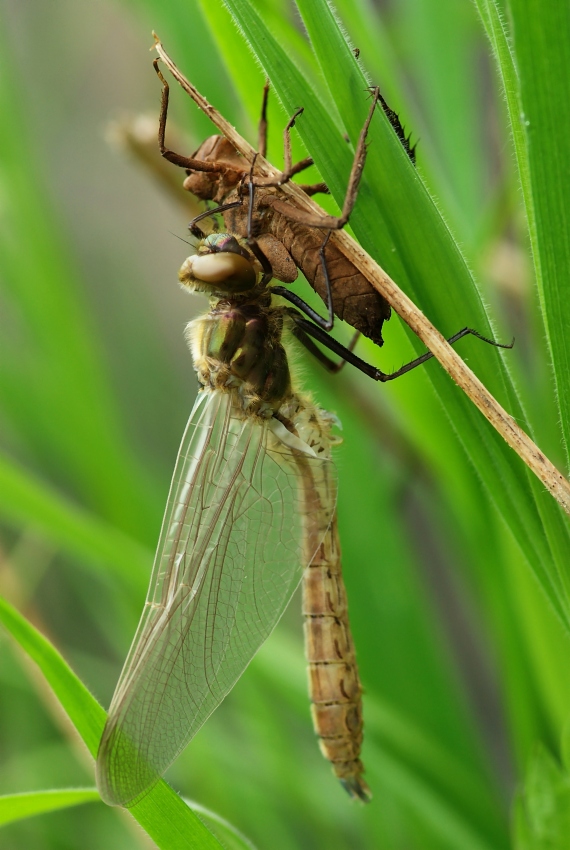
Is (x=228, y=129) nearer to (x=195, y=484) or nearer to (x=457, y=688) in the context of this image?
(x=195, y=484)

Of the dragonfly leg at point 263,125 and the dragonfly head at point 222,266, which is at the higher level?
the dragonfly leg at point 263,125

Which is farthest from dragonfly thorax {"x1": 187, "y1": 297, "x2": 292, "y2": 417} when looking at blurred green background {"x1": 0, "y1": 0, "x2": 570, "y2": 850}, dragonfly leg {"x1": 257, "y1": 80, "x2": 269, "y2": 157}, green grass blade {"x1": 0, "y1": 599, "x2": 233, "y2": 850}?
green grass blade {"x1": 0, "y1": 599, "x2": 233, "y2": 850}

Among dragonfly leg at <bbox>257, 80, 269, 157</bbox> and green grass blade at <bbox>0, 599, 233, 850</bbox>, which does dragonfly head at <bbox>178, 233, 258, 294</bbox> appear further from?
green grass blade at <bbox>0, 599, 233, 850</bbox>

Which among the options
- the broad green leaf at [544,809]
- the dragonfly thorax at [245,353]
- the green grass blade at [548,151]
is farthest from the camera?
the dragonfly thorax at [245,353]

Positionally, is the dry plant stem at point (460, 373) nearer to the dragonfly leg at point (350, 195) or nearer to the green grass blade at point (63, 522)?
the dragonfly leg at point (350, 195)

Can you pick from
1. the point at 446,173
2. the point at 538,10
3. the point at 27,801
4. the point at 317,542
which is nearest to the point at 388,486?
the point at 317,542

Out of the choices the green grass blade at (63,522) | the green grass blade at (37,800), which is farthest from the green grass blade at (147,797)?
the green grass blade at (63,522)

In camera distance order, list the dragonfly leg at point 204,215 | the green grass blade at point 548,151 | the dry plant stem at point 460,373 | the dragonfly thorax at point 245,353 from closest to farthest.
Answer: the green grass blade at point 548,151 → the dry plant stem at point 460,373 → the dragonfly leg at point 204,215 → the dragonfly thorax at point 245,353

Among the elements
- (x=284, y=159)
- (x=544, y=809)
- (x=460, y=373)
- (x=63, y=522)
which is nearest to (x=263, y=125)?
(x=284, y=159)
